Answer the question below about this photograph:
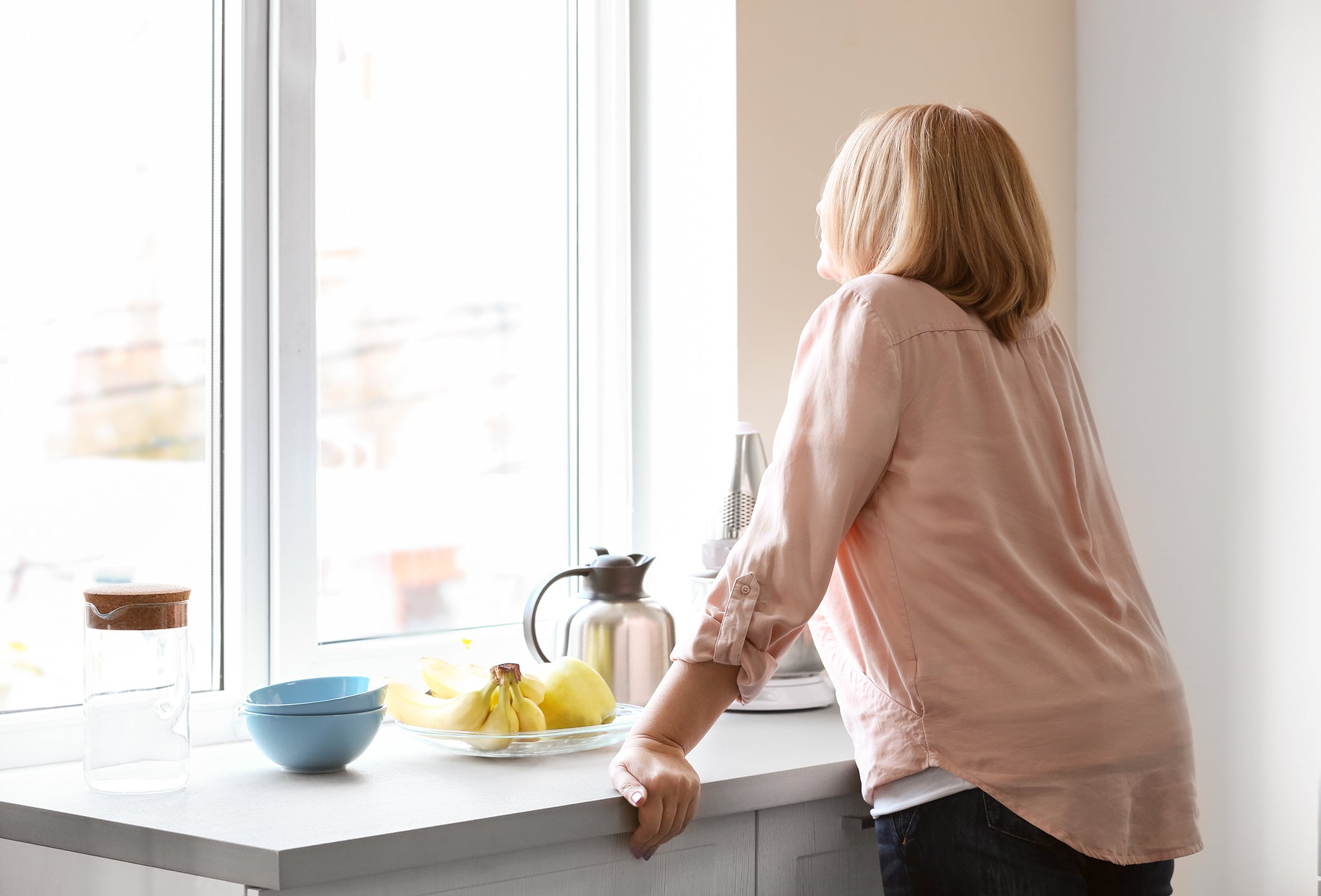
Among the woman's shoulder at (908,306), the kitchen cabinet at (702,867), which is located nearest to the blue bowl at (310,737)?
the kitchen cabinet at (702,867)

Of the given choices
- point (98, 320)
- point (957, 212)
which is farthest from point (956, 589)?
point (98, 320)

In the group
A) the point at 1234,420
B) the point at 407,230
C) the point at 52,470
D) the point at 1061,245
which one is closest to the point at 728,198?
the point at 407,230

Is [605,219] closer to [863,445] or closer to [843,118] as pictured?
[843,118]

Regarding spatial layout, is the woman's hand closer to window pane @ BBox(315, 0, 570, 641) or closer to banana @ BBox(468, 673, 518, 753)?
banana @ BBox(468, 673, 518, 753)

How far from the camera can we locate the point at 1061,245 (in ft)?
6.73

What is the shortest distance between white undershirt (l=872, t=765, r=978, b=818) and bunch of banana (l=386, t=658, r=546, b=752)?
362 millimetres

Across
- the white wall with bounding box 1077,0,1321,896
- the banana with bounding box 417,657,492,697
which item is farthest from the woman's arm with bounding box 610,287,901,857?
the white wall with bounding box 1077,0,1321,896

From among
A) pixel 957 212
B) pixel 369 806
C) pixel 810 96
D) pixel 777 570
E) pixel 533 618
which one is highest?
pixel 810 96

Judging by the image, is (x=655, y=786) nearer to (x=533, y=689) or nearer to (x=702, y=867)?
(x=702, y=867)

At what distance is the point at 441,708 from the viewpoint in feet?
4.22

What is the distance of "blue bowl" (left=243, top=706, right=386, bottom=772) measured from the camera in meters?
1.19

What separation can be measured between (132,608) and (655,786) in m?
0.51

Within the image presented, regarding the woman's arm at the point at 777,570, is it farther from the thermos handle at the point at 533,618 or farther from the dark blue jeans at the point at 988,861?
the thermos handle at the point at 533,618

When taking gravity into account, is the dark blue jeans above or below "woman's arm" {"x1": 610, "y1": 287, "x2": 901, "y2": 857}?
below
